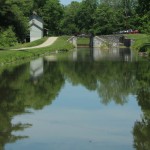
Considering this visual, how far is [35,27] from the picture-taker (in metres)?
102

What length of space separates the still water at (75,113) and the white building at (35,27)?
7124cm

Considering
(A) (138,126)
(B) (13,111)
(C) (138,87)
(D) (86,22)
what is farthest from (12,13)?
(D) (86,22)

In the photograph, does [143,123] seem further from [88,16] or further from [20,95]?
[88,16]

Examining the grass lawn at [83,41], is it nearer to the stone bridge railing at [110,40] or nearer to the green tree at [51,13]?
the stone bridge railing at [110,40]

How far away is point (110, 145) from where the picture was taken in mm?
12695

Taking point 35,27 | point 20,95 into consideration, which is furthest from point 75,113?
point 35,27

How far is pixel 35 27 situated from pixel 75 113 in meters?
85.4

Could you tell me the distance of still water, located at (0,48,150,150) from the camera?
13.1 metres

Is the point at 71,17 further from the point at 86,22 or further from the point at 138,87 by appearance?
the point at 138,87

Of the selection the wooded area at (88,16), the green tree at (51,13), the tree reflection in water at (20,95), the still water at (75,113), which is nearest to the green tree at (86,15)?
the wooded area at (88,16)

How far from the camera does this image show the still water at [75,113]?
43.0 feet

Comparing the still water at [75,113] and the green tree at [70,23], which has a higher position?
the green tree at [70,23]

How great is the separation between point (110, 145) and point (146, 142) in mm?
1130

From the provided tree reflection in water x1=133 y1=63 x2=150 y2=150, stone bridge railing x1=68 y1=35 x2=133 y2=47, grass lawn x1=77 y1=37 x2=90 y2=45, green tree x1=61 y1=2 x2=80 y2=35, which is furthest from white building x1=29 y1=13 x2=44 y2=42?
tree reflection in water x1=133 y1=63 x2=150 y2=150
